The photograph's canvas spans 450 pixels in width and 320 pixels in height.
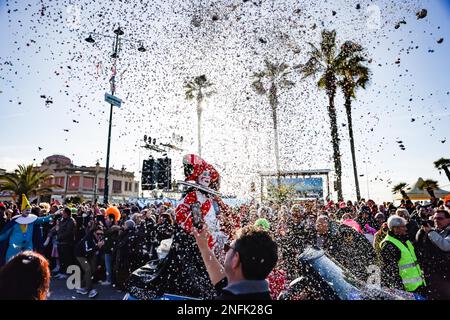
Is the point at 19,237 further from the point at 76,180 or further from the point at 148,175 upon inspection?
the point at 76,180

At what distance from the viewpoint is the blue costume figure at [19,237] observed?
6.47m

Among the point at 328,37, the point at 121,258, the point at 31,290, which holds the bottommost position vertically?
the point at 121,258

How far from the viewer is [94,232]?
26.9 ft

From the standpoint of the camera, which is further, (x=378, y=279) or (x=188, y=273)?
(x=378, y=279)

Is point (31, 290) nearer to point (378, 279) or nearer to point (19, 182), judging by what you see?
point (378, 279)

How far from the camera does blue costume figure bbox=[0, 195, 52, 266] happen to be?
647 cm

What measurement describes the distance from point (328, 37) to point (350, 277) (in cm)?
1652

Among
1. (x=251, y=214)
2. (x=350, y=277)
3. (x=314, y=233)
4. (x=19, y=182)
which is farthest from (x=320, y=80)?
(x=19, y=182)

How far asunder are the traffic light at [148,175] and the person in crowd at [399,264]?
55.5ft

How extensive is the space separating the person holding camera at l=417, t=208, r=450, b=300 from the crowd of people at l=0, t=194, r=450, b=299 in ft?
0.04

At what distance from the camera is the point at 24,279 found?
5.41 feet

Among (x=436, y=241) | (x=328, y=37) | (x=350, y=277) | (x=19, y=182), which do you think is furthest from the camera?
(x=19, y=182)

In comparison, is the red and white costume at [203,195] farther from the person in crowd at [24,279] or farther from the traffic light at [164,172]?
the traffic light at [164,172]
